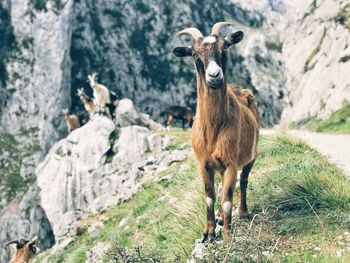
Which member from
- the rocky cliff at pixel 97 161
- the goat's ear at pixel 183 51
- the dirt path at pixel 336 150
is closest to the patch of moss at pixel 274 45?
the rocky cliff at pixel 97 161

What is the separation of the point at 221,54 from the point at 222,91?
1.87 feet

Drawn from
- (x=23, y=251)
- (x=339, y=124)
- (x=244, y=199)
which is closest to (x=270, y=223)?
(x=244, y=199)

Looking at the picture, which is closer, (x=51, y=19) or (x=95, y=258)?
(x=95, y=258)

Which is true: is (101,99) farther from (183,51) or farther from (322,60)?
(183,51)

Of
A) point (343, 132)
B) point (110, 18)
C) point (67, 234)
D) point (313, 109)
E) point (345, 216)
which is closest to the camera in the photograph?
point (345, 216)

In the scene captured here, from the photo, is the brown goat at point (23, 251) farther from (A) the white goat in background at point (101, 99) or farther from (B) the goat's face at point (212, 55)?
(A) the white goat in background at point (101, 99)

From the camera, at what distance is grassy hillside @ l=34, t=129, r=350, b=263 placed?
5824 millimetres

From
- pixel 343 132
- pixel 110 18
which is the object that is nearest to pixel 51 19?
pixel 110 18

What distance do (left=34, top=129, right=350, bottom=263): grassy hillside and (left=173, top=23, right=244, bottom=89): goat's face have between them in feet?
6.08

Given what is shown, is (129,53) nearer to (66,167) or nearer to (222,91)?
(66,167)

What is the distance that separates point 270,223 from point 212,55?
249cm

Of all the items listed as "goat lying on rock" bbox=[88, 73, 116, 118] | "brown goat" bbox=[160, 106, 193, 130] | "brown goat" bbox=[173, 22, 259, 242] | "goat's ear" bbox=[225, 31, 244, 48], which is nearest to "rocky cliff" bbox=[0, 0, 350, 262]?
"goat lying on rock" bbox=[88, 73, 116, 118]

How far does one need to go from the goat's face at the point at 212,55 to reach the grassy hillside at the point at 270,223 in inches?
73.0

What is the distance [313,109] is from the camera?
111 feet
